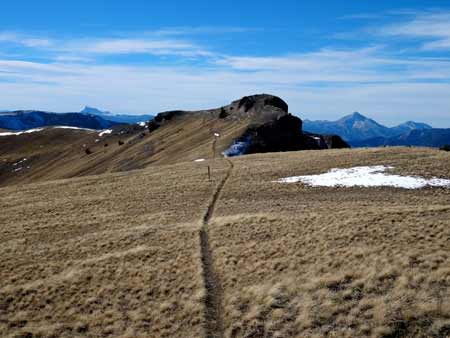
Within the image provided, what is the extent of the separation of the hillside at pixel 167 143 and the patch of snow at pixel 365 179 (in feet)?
95.8

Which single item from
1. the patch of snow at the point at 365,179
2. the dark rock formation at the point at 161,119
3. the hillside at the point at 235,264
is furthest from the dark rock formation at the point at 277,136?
the dark rock formation at the point at 161,119

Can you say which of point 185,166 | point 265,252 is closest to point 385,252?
point 265,252

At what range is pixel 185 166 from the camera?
194 ft

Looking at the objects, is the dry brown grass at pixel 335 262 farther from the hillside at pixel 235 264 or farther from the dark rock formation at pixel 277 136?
the dark rock formation at pixel 277 136

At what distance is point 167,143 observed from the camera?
10325cm

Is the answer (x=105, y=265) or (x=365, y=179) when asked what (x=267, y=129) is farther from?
(x=105, y=265)

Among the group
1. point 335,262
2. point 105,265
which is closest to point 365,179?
point 335,262

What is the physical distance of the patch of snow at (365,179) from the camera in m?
39.5

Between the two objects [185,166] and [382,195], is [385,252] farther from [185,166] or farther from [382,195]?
[185,166]

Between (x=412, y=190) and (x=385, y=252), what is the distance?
15.8m

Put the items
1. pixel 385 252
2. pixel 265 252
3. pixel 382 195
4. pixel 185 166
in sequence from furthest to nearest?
pixel 185 166 → pixel 382 195 → pixel 265 252 → pixel 385 252

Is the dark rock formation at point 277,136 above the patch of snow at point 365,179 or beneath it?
above

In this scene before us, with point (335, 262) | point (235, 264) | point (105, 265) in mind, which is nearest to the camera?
point (335, 262)

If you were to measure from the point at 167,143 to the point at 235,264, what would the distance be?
79693 millimetres
